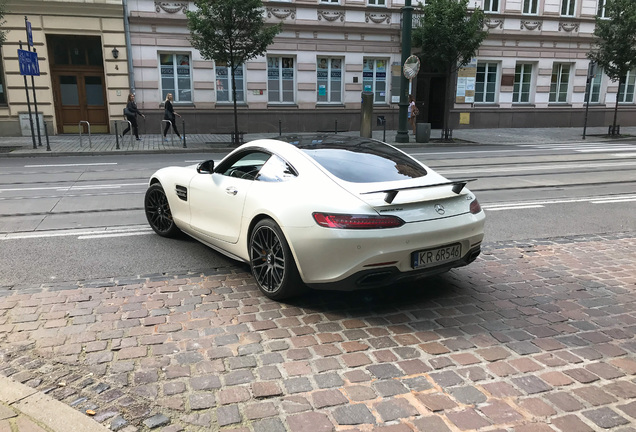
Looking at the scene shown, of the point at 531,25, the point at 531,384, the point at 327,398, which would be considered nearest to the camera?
the point at 327,398

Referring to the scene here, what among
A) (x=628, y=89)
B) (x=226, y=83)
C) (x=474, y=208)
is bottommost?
(x=474, y=208)

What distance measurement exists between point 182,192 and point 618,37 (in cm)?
2408

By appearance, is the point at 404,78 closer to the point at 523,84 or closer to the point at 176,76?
the point at 176,76

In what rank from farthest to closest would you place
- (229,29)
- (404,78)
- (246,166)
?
(404,78) → (229,29) → (246,166)

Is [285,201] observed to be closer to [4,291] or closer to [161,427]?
[161,427]

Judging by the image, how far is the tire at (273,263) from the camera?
440 centimetres

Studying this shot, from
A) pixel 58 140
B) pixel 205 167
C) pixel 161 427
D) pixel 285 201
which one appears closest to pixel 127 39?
Answer: pixel 58 140

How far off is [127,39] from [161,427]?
21.9m

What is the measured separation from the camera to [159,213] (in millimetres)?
6777

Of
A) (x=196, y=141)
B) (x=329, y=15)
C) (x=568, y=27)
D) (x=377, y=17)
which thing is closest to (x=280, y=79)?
(x=329, y=15)

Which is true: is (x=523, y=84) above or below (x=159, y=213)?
above

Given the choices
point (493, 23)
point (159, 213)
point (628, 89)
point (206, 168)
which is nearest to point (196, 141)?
point (159, 213)

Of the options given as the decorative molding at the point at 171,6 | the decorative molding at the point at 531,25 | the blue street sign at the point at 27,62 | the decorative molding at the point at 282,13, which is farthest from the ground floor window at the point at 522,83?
the blue street sign at the point at 27,62

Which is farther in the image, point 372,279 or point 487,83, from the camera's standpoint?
point 487,83
